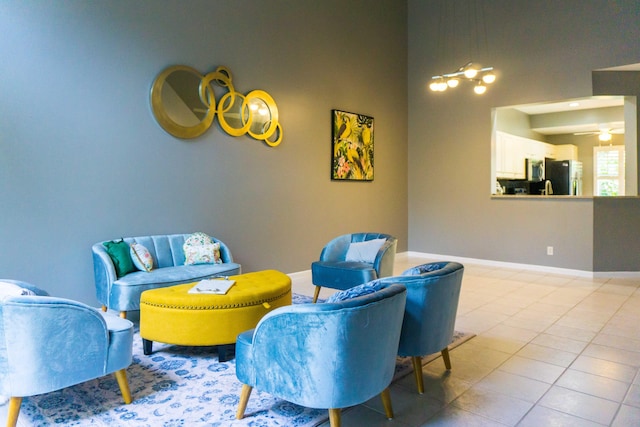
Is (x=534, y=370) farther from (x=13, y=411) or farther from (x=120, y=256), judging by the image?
(x=120, y=256)

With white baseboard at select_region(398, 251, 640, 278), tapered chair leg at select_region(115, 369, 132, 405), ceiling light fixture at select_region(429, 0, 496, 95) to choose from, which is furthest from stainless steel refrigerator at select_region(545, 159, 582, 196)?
tapered chair leg at select_region(115, 369, 132, 405)

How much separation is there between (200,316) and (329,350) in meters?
1.33

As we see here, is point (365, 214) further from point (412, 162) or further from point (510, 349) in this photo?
point (510, 349)

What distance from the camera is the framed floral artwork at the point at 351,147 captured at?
20.4 ft

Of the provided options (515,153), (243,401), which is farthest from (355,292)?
(515,153)

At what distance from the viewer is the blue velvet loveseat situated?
139 inches

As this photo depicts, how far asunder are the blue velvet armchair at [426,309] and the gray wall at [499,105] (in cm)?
437

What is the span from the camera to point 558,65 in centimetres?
596

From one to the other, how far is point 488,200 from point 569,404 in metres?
4.76

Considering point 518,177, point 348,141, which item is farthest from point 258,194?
point 518,177

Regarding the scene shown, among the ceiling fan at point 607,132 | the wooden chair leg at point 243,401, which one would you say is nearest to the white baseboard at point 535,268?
the ceiling fan at point 607,132

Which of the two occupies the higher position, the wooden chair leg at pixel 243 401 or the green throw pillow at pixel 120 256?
the green throw pillow at pixel 120 256

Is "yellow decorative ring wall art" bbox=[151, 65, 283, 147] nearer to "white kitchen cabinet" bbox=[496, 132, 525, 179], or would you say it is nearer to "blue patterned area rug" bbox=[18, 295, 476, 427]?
"blue patterned area rug" bbox=[18, 295, 476, 427]

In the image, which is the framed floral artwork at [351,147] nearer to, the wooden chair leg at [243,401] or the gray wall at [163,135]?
the gray wall at [163,135]
